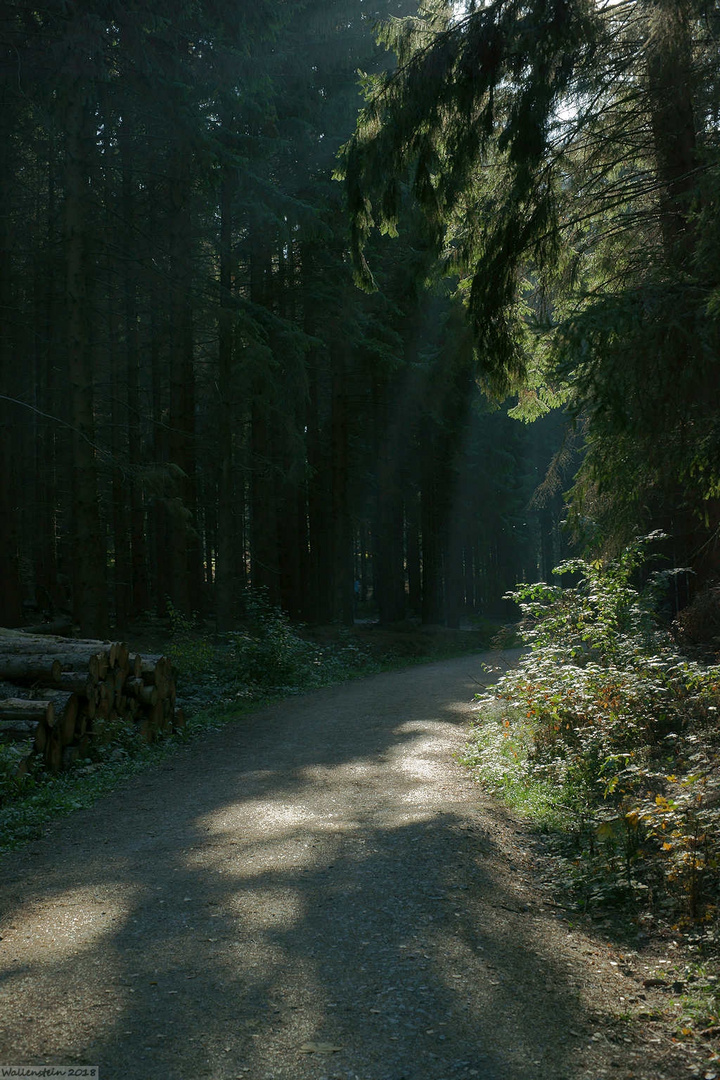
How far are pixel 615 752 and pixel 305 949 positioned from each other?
365 cm

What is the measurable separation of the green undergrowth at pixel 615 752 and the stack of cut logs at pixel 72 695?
14.4 ft

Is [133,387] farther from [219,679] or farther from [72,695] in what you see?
[72,695]

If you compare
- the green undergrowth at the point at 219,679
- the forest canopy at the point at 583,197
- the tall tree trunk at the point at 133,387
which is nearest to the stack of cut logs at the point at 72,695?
the green undergrowth at the point at 219,679

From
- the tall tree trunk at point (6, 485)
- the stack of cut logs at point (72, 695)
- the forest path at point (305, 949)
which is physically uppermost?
the tall tree trunk at point (6, 485)

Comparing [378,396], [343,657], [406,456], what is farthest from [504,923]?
[406,456]

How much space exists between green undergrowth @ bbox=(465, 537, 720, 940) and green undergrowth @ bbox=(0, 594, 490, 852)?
13.4ft

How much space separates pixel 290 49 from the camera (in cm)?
2066

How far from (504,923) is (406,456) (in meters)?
23.6

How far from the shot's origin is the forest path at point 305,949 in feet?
10.7

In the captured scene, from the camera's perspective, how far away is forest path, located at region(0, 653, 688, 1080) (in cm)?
326

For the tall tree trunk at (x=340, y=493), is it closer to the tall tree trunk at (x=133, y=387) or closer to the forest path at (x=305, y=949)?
the tall tree trunk at (x=133, y=387)

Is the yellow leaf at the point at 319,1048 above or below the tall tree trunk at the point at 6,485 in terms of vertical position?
below

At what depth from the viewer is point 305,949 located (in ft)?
13.7

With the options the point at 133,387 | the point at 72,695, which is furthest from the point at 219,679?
the point at 133,387
